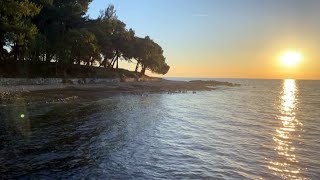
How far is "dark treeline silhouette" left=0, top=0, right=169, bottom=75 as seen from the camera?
145 ft

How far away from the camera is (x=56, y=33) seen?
209 ft

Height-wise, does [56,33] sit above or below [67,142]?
above

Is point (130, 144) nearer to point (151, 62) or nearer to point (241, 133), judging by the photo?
point (241, 133)

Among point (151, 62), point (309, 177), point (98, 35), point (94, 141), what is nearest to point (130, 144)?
point (94, 141)

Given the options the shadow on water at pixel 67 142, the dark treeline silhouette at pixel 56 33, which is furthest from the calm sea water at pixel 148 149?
the dark treeline silhouette at pixel 56 33

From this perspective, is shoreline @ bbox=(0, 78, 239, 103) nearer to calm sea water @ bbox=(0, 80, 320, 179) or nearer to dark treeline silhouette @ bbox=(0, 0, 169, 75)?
dark treeline silhouette @ bbox=(0, 0, 169, 75)

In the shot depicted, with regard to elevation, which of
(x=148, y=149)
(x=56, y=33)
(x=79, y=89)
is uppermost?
(x=56, y=33)

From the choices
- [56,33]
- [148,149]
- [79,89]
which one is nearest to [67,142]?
[148,149]

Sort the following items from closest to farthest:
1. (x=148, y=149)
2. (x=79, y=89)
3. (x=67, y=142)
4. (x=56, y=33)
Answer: (x=148, y=149) → (x=67, y=142) → (x=79, y=89) → (x=56, y=33)

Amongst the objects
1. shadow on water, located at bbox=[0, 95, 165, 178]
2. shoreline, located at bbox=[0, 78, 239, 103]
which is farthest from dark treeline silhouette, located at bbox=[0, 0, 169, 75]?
shadow on water, located at bbox=[0, 95, 165, 178]

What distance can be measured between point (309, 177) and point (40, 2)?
2236 inches

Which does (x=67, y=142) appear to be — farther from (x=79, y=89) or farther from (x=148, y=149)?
(x=79, y=89)

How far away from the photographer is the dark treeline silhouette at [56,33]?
1746 inches

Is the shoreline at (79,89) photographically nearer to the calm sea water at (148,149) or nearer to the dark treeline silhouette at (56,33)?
the dark treeline silhouette at (56,33)
